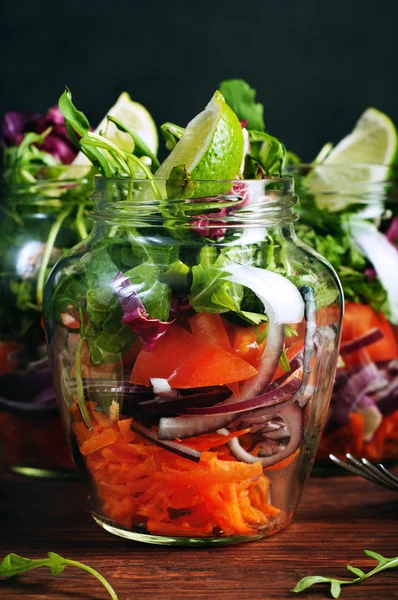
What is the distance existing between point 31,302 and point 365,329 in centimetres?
46

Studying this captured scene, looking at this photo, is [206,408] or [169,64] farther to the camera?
[169,64]

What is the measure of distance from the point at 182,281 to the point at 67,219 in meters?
0.37

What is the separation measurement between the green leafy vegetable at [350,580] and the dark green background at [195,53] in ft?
4.75

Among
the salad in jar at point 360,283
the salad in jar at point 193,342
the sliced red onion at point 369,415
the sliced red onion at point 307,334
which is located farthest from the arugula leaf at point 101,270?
the sliced red onion at point 369,415

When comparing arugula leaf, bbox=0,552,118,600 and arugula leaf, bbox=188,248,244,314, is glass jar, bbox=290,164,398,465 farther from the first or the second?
arugula leaf, bbox=0,552,118,600

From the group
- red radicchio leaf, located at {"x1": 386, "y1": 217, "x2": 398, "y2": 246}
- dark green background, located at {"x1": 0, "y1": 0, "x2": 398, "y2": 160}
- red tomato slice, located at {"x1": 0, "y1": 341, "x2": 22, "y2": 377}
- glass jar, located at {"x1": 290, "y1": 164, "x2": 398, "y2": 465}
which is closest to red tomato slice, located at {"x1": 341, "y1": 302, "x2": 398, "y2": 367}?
glass jar, located at {"x1": 290, "y1": 164, "x2": 398, "y2": 465}

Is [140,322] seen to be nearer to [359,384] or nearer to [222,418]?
[222,418]

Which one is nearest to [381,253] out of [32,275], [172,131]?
[172,131]

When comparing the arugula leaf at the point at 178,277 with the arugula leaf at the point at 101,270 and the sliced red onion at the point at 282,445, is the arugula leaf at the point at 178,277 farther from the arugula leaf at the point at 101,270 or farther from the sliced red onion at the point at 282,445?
the sliced red onion at the point at 282,445

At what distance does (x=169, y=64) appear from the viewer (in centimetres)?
230

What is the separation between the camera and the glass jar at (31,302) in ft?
→ 4.36

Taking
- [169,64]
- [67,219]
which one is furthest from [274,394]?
[169,64]

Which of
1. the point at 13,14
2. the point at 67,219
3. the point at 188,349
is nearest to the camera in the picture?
the point at 188,349

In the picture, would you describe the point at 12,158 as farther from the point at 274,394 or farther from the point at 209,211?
the point at 274,394
